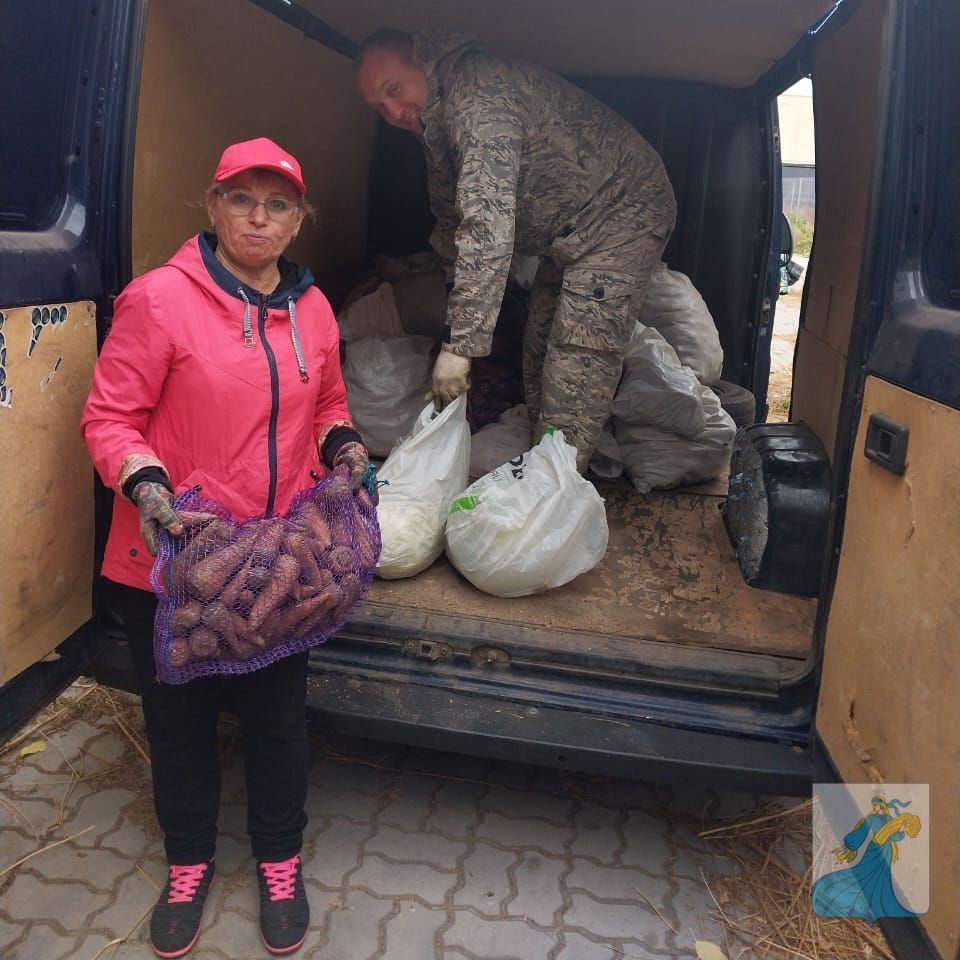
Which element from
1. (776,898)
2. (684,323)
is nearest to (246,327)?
(776,898)

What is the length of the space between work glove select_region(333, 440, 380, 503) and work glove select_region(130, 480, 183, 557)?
1.36 feet

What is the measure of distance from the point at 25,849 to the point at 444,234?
2.48m

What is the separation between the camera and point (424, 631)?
7.41 feet

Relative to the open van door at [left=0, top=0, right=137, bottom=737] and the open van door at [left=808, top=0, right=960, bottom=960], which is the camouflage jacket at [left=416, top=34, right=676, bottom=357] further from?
the open van door at [left=808, top=0, right=960, bottom=960]

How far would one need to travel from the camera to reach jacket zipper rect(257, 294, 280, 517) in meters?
1.79

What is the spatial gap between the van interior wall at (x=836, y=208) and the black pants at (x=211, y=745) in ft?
5.18

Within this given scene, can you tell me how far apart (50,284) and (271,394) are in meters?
0.51

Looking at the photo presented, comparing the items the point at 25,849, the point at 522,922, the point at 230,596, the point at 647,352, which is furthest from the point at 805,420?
the point at 25,849

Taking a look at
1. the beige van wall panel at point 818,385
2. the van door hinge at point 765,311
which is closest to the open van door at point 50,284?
the beige van wall panel at point 818,385

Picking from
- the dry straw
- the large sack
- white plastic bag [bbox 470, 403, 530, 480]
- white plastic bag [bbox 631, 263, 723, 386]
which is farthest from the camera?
white plastic bag [bbox 631, 263, 723, 386]

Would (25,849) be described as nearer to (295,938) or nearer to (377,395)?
(295,938)

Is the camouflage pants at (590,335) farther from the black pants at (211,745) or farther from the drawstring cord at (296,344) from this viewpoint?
the black pants at (211,745)

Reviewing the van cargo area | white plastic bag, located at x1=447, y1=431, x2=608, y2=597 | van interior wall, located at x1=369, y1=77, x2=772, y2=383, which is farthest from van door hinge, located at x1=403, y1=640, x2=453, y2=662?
van interior wall, located at x1=369, y1=77, x2=772, y2=383

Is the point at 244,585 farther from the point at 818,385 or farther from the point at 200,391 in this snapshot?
the point at 818,385
